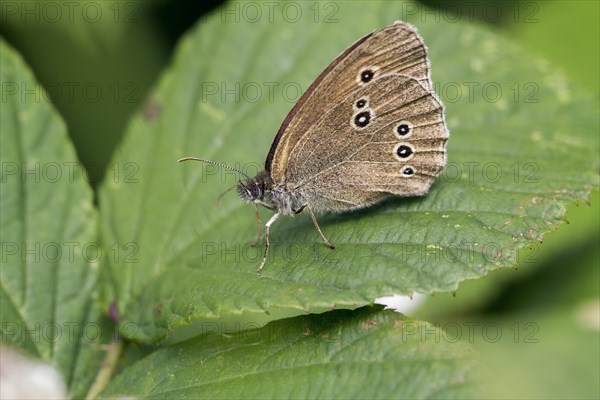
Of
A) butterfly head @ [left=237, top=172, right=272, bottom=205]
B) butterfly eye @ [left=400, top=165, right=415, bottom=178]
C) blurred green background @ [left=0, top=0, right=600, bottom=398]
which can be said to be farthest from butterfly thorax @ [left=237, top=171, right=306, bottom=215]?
blurred green background @ [left=0, top=0, right=600, bottom=398]

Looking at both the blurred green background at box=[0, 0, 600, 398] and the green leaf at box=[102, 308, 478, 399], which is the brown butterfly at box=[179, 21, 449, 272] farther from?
the blurred green background at box=[0, 0, 600, 398]

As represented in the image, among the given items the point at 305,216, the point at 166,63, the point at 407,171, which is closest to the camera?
the point at 407,171

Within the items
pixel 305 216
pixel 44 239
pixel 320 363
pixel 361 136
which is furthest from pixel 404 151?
pixel 44 239

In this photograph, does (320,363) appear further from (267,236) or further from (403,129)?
(403,129)

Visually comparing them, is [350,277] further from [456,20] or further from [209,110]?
[456,20]

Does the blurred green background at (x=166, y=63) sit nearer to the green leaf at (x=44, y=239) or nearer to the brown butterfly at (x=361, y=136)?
the green leaf at (x=44, y=239)

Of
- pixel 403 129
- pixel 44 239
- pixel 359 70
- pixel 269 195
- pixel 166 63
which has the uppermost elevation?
pixel 359 70

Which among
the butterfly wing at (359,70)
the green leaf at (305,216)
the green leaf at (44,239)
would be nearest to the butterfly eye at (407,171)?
the green leaf at (305,216)
